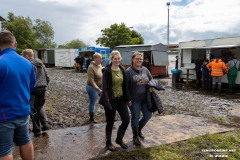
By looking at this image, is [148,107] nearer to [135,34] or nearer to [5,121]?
[5,121]

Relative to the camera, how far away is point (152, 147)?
13.5 ft

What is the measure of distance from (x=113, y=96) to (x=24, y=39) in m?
43.9

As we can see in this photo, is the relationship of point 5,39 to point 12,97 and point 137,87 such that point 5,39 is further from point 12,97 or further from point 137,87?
point 137,87

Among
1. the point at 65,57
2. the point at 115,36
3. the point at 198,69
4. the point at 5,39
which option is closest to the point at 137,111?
the point at 5,39

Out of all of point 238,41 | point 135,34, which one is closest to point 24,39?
point 135,34

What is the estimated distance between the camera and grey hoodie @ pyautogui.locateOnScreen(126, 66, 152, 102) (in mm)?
4059

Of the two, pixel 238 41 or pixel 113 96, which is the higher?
pixel 238 41

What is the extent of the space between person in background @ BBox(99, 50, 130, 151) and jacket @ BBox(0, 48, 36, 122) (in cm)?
146

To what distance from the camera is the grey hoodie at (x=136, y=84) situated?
160 inches

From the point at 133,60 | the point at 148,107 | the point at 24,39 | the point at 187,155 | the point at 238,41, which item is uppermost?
the point at 24,39

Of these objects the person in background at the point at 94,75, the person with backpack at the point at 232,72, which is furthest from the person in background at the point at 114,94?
the person with backpack at the point at 232,72

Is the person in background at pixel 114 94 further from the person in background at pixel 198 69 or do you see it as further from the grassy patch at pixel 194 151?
the person in background at pixel 198 69

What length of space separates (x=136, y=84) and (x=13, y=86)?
2186 mm

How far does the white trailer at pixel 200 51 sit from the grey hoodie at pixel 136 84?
9952mm
